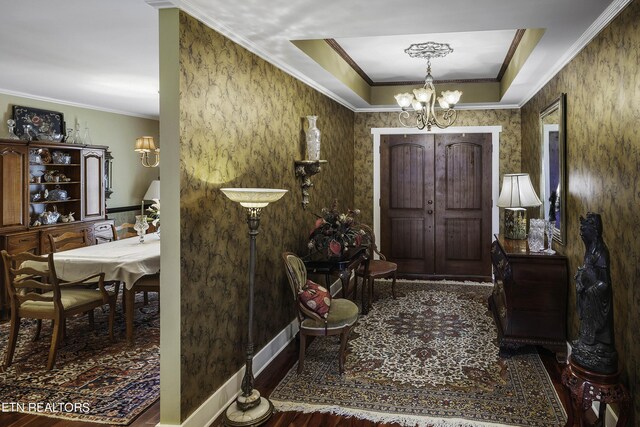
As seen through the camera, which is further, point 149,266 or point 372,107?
point 372,107

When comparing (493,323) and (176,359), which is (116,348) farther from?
(493,323)

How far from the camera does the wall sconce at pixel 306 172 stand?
434cm

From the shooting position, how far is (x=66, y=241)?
16.9 ft

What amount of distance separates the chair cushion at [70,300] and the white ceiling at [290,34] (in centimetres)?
201

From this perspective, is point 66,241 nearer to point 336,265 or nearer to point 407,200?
point 336,265

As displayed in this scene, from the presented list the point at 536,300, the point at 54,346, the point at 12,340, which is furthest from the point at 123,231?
the point at 536,300

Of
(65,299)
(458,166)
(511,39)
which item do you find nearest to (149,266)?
(65,299)

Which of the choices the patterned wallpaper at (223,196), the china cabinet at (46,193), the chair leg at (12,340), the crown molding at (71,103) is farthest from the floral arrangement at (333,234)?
the crown molding at (71,103)

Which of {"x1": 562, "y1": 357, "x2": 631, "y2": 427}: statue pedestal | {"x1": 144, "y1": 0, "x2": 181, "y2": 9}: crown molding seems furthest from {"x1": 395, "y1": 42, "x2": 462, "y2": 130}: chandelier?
{"x1": 562, "y1": 357, "x2": 631, "y2": 427}: statue pedestal

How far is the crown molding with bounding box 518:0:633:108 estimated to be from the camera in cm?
252

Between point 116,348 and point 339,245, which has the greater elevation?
point 339,245

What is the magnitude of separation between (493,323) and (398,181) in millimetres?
2682

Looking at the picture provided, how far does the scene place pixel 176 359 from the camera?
101 inches

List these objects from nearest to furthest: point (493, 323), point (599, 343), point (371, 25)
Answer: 1. point (599, 343)
2. point (371, 25)
3. point (493, 323)
